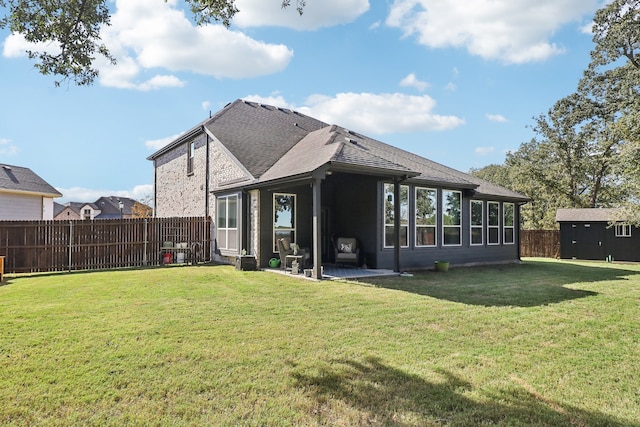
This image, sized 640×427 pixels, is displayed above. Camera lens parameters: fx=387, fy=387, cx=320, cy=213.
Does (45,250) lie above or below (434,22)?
below

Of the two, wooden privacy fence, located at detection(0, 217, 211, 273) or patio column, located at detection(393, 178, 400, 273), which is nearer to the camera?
patio column, located at detection(393, 178, 400, 273)

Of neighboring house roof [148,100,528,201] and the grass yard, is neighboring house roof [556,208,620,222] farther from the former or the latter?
the grass yard

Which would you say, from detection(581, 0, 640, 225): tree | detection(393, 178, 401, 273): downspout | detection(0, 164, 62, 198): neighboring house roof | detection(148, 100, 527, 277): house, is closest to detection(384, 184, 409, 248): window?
detection(148, 100, 527, 277): house

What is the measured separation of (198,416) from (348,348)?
197 centimetres

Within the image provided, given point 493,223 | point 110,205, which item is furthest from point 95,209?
point 493,223

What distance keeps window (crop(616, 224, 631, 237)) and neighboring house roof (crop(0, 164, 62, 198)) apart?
99.8ft

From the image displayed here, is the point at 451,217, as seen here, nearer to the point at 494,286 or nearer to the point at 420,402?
the point at 494,286

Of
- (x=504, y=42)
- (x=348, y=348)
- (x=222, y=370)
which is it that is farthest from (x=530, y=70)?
(x=222, y=370)

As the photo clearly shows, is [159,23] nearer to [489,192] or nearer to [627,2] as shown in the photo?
[489,192]

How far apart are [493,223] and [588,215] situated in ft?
32.3

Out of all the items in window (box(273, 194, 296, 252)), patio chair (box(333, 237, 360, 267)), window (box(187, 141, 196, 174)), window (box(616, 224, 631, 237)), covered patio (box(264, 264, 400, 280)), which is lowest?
covered patio (box(264, 264, 400, 280))

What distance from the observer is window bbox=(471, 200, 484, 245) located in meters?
14.4

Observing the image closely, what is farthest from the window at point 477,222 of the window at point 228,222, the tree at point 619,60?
the window at point 228,222

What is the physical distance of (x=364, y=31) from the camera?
12.1 meters
